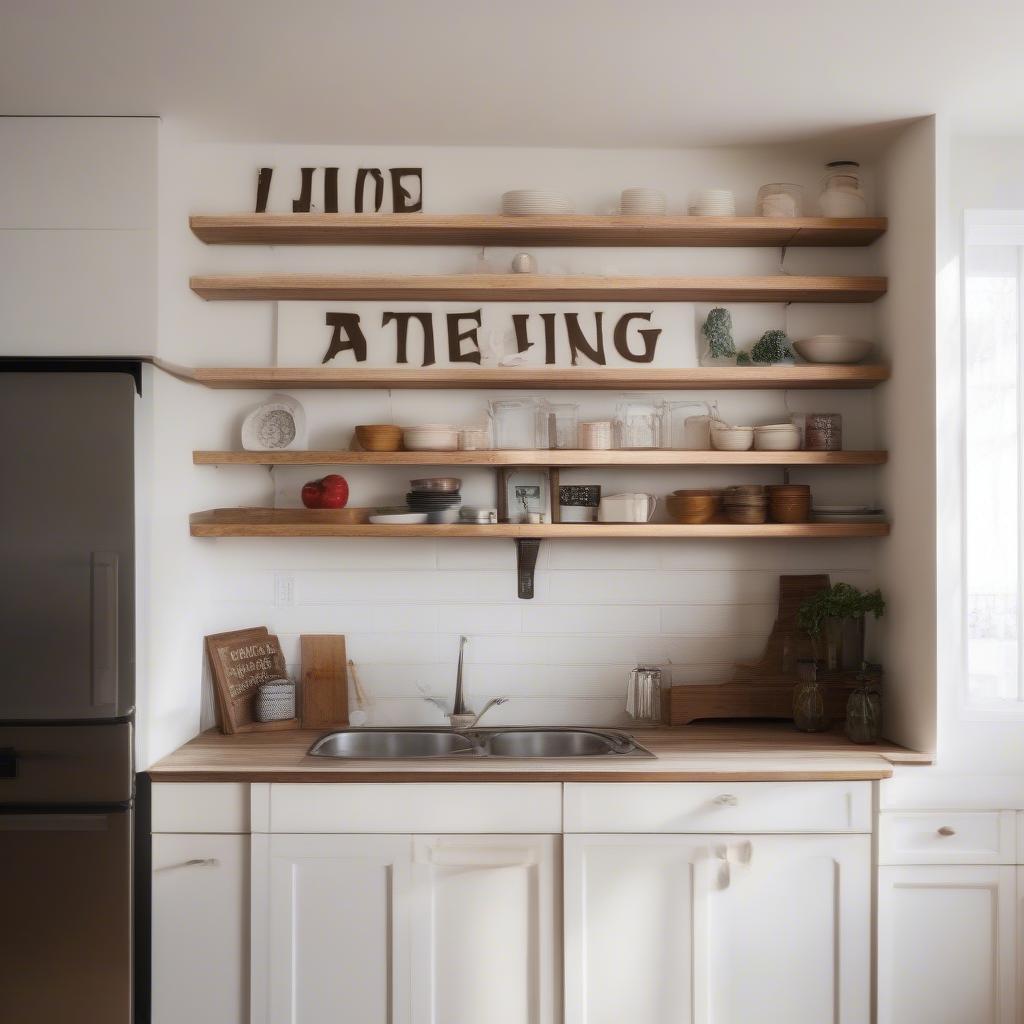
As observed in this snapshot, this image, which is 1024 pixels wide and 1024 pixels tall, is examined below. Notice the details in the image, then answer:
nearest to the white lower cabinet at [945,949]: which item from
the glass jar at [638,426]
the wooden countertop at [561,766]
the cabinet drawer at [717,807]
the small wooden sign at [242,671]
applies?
the cabinet drawer at [717,807]

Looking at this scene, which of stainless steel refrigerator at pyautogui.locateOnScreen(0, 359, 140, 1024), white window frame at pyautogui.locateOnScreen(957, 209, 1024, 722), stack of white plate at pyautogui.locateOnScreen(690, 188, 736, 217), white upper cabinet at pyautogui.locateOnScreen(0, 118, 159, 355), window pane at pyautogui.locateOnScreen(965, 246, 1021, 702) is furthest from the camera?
stack of white plate at pyautogui.locateOnScreen(690, 188, 736, 217)

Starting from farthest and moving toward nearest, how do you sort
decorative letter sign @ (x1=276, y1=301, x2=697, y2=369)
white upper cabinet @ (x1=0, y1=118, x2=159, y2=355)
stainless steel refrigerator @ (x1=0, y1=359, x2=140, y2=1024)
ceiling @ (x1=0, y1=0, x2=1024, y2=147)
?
Answer: decorative letter sign @ (x1=276, y1=301, x2=697, y2=369), white upper cabinet @ (x1=0, y1=118, x2=159, y2=355), stainless steel refrigerator @ (x1=0, y1=359, x2=140, y2=1024), ceiling @ (x1=0, y1=0, x2=1024, y2=147)

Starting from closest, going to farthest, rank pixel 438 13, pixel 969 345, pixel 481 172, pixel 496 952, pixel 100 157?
1. pixel 438 13
2. pixel 496 952
3. pixel 100 157
4. pixel 969 345
5. pixel 481 172

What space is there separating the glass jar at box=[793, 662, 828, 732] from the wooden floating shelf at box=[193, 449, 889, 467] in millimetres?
650

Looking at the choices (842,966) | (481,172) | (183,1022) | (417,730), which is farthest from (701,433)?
(183,1022)

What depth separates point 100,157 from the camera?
2697 millimetres

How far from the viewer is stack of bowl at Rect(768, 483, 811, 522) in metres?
3.01

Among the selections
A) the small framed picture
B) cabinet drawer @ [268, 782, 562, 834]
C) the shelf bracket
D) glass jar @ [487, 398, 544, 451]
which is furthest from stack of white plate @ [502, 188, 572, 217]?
cabinet drawer @ [268, 782, 562, 834]

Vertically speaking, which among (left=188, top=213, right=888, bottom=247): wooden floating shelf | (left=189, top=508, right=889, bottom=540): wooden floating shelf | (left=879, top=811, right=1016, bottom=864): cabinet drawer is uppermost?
(left=188, top=213, right=888, bottom=247): wooden floating shelf

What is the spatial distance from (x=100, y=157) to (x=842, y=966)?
3004 millimetres

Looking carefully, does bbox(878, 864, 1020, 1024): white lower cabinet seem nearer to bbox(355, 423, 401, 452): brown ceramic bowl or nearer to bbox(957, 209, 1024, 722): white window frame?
bbox(957, 209, 1024, 722): white window frame

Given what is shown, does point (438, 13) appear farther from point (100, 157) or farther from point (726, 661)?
point (726, 661)

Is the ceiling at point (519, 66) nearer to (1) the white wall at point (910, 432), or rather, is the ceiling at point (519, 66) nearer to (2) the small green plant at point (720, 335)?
(1) the white wall at point (910, 432)

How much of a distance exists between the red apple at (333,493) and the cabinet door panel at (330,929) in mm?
1005
